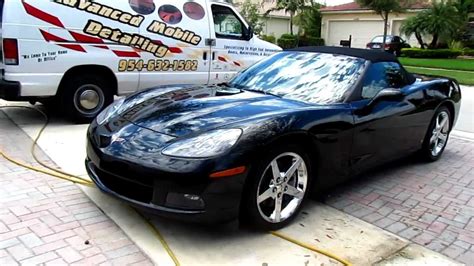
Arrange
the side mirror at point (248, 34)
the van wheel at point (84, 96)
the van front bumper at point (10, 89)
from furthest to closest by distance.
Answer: the side mirror at point (248, 34) < the van wheel at point (84, 96) < the van front bumper at point (10, 89)

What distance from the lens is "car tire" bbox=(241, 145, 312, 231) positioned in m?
3.13

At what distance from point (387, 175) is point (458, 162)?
1.28 meters

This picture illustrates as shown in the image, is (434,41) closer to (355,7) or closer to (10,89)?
(355,7)

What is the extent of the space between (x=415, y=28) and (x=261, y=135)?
28.7 meters

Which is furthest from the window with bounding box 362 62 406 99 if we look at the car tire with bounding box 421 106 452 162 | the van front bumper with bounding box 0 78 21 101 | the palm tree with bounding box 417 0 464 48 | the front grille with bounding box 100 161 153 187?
the palm tree with bounding box 417 0 464 48

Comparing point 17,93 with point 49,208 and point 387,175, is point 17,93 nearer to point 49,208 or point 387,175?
point 49,208

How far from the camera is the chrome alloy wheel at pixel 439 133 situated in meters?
5.33

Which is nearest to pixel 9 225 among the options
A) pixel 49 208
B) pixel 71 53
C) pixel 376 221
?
pixel 49 208

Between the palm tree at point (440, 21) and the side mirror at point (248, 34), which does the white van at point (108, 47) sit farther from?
the palm tree at point (440, 21)

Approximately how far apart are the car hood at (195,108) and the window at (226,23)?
3.68m

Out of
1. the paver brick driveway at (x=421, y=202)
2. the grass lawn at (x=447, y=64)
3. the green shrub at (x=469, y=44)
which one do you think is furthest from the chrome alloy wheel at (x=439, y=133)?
the green shrub at (x=469, y=44)

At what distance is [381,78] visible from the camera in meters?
4.50

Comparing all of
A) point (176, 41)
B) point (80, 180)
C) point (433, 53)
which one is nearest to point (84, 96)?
point (176, 41)

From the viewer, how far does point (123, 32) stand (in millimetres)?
6617
